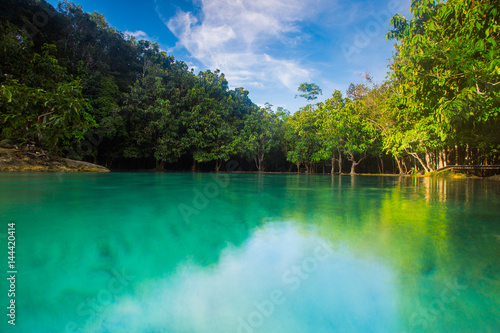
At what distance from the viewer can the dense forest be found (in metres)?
4.41

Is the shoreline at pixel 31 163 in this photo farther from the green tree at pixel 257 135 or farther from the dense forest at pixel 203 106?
the green tree at pixel 257 135

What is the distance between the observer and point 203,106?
1920cm

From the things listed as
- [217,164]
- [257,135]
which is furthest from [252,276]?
[217,164]

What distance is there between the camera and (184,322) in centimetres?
80

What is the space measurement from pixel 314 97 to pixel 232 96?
7863mm

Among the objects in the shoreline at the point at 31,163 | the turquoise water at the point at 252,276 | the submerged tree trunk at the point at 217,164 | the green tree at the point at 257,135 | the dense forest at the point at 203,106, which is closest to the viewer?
the turquoise water at the point at 252,276

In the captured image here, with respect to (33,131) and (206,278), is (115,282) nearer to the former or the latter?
(206,278)

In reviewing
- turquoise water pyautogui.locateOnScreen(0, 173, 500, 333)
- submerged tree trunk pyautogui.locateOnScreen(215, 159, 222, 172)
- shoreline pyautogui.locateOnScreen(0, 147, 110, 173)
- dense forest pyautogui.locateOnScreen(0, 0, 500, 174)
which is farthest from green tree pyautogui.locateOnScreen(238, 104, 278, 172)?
turquoise water pyautogui.locateOnScreen(0, 173, 500, 333)

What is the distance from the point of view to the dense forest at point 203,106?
14.5ft

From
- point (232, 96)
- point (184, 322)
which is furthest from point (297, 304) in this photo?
point (232, 96)

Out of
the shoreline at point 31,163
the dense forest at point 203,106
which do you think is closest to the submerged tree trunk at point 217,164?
the dense forest at point 203,106

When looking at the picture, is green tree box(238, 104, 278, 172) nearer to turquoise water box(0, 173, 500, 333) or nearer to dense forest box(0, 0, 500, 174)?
dense forest box(0, 0, 500, 174)

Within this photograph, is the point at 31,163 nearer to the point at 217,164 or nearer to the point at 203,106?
the point at 203,106

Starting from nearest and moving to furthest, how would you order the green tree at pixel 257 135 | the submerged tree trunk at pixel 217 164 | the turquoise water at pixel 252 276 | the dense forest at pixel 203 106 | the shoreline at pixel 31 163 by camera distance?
1. the turquoise water at pixel 252 276
2. the dense forest at pixel 203 106
3. the shoreline at pixel 31 163
4. the green tree at pixel 257 135
5. the submerged tree trunk at pixel 217 164
